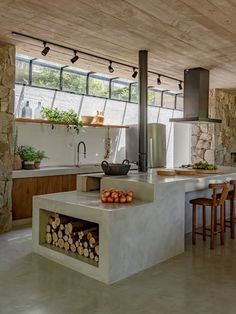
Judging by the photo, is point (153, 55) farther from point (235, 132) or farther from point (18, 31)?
point (235, 132)

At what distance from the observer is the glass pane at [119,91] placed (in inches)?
313

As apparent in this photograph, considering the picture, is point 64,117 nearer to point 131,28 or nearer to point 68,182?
point 68,182

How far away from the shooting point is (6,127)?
5.00 metres

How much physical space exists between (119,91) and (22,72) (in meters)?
2.68

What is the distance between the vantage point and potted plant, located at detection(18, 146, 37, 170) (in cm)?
568

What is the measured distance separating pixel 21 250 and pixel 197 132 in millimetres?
5979

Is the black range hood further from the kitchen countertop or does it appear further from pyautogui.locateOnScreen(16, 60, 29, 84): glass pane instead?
pyautogui.locateOnScreen(16, 60, 29, 84): glass pane

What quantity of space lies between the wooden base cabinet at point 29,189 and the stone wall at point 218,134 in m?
4.18

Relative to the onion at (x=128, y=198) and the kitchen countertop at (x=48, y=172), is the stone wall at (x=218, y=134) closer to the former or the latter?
the kitchen countertop at (x=48, y=172)

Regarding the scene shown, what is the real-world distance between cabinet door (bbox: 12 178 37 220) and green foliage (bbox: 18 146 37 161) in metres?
0.46

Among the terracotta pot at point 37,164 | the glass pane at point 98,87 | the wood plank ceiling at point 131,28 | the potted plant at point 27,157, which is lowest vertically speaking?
the terracotta pot at point 37,164

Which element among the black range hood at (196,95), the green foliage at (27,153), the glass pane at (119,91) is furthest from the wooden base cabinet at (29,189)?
the glass pane at (119,91)

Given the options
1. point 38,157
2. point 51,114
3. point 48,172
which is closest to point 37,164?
point 38,157

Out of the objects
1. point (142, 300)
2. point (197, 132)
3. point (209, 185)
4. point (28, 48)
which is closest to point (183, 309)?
point (142, 300)
